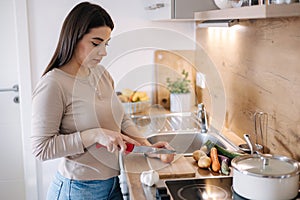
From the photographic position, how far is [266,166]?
1.18m

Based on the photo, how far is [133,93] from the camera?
2.45 metres

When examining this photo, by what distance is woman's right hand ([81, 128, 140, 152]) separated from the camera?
4.41ft

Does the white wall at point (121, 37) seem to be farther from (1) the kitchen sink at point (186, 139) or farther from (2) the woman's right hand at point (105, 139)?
(2) the woman's right hand at point (105, 139)

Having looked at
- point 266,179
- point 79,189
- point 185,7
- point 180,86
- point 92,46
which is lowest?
point 79,189

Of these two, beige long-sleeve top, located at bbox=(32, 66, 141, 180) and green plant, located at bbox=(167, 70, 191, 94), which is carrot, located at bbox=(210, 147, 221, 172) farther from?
green plant, located at bbox=(167, 70, 191, 94)

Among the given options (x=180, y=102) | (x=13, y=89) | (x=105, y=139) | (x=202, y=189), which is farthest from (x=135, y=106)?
(x=202, y=189)

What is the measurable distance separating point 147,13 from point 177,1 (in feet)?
2.35

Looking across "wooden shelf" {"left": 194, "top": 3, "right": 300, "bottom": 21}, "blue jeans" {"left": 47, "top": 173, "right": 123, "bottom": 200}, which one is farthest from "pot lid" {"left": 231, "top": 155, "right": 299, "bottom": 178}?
"blue jeans" {"left": 47, "top": 173, "right": 123, "bottom": 200}

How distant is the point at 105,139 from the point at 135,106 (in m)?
1.03

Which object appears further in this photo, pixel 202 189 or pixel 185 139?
pixel 185 139

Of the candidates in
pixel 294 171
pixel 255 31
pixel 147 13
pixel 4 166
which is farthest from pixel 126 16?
pixel 294 171

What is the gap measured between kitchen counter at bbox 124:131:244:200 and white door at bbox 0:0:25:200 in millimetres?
1115

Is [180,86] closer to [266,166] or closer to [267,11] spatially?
[266,166]

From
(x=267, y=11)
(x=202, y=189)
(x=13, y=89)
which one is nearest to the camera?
(x=267, y=11)
